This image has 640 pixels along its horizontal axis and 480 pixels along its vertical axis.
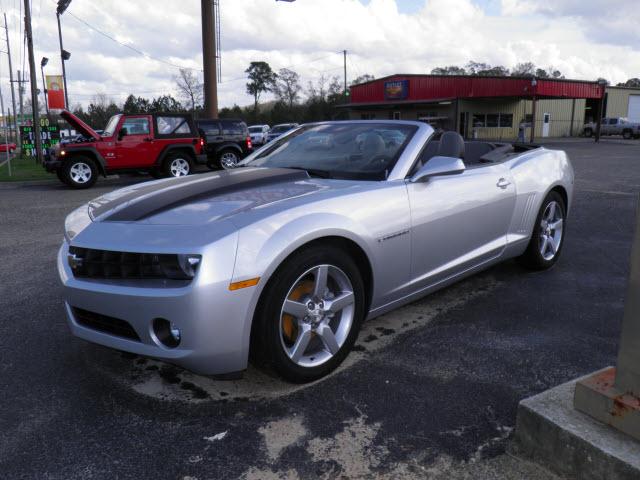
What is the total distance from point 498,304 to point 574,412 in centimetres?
203

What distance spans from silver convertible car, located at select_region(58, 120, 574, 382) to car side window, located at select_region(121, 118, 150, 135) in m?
10.8

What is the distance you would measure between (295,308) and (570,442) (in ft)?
4.36

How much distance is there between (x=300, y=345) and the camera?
9.31 feet

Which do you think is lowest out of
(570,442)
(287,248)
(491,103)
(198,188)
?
(570,442)

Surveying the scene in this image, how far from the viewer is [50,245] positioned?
6.68 metres

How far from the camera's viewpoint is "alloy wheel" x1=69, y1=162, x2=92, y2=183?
13.4m

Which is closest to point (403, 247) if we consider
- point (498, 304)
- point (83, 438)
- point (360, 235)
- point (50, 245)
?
point (360, 235)

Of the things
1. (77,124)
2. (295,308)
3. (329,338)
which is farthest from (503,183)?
(77,124)

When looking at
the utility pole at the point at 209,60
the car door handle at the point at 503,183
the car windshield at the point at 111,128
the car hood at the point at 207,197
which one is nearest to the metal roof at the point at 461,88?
the utility pole at the point at 209,60

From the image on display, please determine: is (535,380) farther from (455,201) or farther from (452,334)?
(455,201)

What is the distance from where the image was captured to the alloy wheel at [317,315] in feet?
9.25

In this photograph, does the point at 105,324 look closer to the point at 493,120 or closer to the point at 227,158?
the point at 227,158

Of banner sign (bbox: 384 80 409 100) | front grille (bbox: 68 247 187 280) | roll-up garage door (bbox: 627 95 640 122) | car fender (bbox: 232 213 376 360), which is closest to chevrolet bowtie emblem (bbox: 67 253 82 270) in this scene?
front grille (bbox: 68 247 187 280)

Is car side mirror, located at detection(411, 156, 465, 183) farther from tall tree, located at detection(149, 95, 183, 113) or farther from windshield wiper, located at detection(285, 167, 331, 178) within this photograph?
tall tree, located at detection(149, 95, 183, 113)
